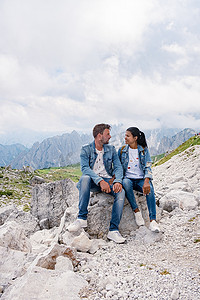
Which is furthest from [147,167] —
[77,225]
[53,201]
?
[53,201]

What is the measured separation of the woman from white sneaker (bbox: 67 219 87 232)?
181 centimetres

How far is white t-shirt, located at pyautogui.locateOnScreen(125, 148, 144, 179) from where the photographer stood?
27.3 ft

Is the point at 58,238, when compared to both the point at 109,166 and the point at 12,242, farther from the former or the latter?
the point at 109,166

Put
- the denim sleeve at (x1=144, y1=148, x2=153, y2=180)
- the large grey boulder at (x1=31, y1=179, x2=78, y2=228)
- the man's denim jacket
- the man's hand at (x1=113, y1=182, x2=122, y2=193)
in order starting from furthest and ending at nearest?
the large grey boulder at (x1=31, y1=179, x2=78, y2=228), the man's denim jacket, the denim sleeve at (x1=144, y1=148, x2=153, y2=180), the man's hand at (x1=113, y1=182, x2=122, y2=193)

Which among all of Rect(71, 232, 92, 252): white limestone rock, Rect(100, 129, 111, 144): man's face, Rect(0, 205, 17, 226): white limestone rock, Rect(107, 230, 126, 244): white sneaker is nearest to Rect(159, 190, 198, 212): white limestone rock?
Rect(107, 230, 126, 244): white sneaker

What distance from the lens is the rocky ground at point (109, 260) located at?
13.8 feet

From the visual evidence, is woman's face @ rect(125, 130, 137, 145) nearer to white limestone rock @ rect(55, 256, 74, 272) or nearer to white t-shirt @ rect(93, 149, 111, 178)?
white t-shirt @ rect(93, 149, 111, 178)

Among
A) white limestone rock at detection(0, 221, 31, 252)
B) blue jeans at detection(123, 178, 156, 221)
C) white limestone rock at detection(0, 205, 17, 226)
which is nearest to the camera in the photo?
white limestone rock at detection(0, 221, 31, 252)

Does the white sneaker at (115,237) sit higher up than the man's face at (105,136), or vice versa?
the man's face at (105,136)

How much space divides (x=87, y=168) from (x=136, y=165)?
75.7 inches

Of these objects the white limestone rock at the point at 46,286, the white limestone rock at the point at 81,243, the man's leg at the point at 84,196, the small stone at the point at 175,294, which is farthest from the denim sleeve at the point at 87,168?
the small stone at the point at 175,294

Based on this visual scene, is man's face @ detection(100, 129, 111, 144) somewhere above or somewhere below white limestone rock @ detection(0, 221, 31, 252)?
above

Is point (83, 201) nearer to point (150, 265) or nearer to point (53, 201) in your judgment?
point (150, 265)

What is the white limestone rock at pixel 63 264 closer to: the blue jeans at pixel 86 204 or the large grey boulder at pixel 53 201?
the blue jeans at pixel 86 204
